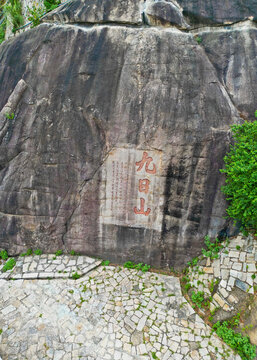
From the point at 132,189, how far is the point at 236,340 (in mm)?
4769

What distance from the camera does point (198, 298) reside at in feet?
22.0

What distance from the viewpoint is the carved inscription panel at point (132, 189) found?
714cm

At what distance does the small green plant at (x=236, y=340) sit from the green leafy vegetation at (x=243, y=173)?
9.32 ft

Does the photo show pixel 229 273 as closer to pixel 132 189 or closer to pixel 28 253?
pixel 132 189

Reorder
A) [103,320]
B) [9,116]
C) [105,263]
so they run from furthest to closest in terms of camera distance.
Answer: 1. [105,263]
2. [9,116]
3. [103,320]

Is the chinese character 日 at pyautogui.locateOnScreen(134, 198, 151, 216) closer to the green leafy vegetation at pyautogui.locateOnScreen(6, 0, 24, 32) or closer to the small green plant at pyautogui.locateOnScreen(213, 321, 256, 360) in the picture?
the small green plant at pyautogui.locateOnScreen(213, 321, 256, 360)

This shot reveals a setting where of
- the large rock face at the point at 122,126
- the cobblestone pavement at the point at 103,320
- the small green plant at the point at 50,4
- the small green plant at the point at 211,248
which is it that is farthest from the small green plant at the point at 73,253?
the small green plant at the point at 50,4

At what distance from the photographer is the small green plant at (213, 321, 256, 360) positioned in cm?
568

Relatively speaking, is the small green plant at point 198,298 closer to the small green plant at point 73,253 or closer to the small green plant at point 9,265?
the small green plant at point 73,253

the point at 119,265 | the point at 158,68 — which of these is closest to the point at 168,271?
the point at 119,265

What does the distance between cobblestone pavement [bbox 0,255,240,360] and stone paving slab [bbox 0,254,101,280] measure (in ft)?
0.62

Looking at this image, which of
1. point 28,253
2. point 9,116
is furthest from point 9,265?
point 9,116

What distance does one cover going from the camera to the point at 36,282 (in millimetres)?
7359

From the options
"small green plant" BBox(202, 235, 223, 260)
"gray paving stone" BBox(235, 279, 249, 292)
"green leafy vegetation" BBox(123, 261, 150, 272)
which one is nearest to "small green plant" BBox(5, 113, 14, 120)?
"green leafy vegetation" BBox(123, 261, 150, 272)
